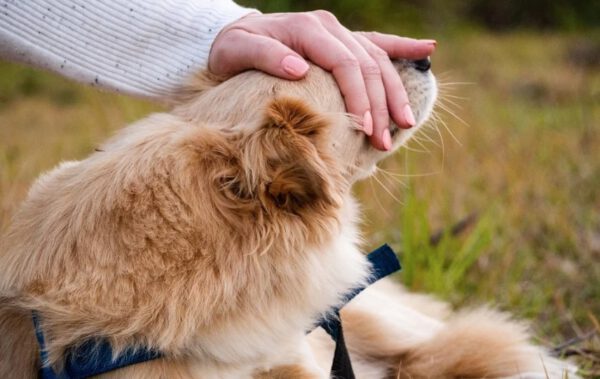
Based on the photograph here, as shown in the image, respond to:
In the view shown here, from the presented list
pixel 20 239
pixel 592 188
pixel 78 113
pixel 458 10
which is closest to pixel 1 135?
pixel 78 113

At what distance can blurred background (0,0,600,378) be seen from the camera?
2.99m

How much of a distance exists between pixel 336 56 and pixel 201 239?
52 cm

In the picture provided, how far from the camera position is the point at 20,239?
5.48 ft

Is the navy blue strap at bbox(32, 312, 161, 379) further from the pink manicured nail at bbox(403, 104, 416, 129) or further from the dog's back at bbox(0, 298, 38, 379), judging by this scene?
the pink manicured nail at bbox(403, 104, 416, 129)

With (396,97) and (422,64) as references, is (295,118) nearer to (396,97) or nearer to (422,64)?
(396,97)

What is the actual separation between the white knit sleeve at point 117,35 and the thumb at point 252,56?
0.48 feet

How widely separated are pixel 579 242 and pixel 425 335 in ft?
3.61

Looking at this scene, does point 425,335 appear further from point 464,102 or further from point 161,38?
point 464,102

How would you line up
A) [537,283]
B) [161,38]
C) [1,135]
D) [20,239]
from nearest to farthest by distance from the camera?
1. [20,239]
2. [161,38]
3. [537,283]
4. [1,135]

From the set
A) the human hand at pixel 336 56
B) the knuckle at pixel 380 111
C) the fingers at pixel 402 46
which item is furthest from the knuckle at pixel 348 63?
the fingers at pixel 402 46

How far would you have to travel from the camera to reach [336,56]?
179cm

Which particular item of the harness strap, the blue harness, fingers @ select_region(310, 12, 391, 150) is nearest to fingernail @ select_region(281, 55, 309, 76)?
fingers @ select_region(310, 12, 391, 150)

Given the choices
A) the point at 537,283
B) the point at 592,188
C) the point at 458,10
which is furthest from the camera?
the point at 458,10

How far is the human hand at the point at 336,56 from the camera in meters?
1.78
